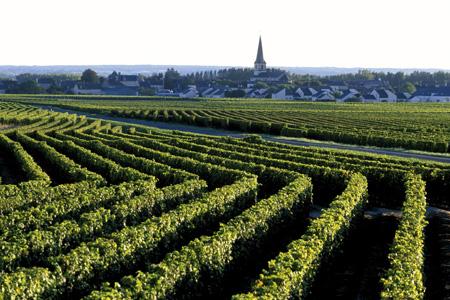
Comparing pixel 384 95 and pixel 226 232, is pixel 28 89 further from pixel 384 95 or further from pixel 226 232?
pixel 226 232

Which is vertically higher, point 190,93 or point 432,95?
point 432,95

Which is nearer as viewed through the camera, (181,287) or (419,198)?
(181,287)

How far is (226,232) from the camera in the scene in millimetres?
15906

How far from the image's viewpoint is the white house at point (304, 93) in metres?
168

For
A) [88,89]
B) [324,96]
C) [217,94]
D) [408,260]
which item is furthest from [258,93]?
[408,260]

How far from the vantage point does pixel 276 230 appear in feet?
63.3

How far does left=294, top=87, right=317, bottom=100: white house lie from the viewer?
167500mm

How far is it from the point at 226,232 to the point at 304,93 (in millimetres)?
156777

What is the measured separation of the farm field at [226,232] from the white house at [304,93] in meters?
138

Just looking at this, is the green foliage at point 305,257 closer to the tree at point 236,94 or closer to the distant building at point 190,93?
the tree at point 236,94

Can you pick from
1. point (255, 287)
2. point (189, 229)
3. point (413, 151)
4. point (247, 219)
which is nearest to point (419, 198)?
point (247, 219)

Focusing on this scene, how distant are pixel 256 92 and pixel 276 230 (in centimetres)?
16082

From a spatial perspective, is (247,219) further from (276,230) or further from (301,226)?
(301,226)

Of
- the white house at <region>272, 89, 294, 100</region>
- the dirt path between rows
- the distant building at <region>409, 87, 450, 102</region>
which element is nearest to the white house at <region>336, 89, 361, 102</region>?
the white house at <region>272, 89, 294, 100</region>
